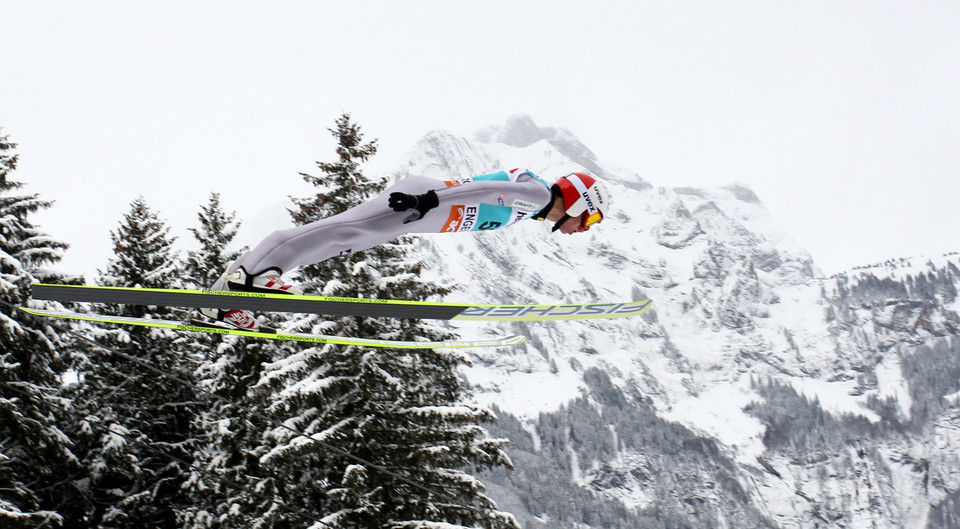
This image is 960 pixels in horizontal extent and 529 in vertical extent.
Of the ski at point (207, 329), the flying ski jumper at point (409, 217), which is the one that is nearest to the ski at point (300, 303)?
the flying ski jumper at point (409, 217)

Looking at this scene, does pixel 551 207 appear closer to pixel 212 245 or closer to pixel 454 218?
pixel 454 218

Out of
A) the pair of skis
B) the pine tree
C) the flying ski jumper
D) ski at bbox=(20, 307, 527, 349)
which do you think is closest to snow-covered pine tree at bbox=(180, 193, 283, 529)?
the pine tree

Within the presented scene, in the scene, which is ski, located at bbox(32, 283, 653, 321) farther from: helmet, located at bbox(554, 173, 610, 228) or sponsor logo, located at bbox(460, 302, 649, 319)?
helmet, located at bbox(554, 173, 610, 228)

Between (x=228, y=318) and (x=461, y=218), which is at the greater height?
(x=461, y=218)

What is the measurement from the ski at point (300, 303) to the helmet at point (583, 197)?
78 centimetres

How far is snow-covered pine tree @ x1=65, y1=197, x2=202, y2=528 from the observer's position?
13.6 meters


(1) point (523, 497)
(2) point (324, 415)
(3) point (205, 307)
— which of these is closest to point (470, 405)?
(2) point (324, 415)

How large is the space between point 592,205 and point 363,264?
4.68 meters

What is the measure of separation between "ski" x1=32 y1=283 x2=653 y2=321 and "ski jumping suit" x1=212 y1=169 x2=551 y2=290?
0.78ft

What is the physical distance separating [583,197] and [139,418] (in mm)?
12424

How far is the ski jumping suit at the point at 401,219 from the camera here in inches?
189

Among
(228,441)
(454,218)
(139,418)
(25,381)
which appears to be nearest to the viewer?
(454,218)

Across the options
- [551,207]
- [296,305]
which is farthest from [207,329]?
[551,207]

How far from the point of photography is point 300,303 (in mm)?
4711
